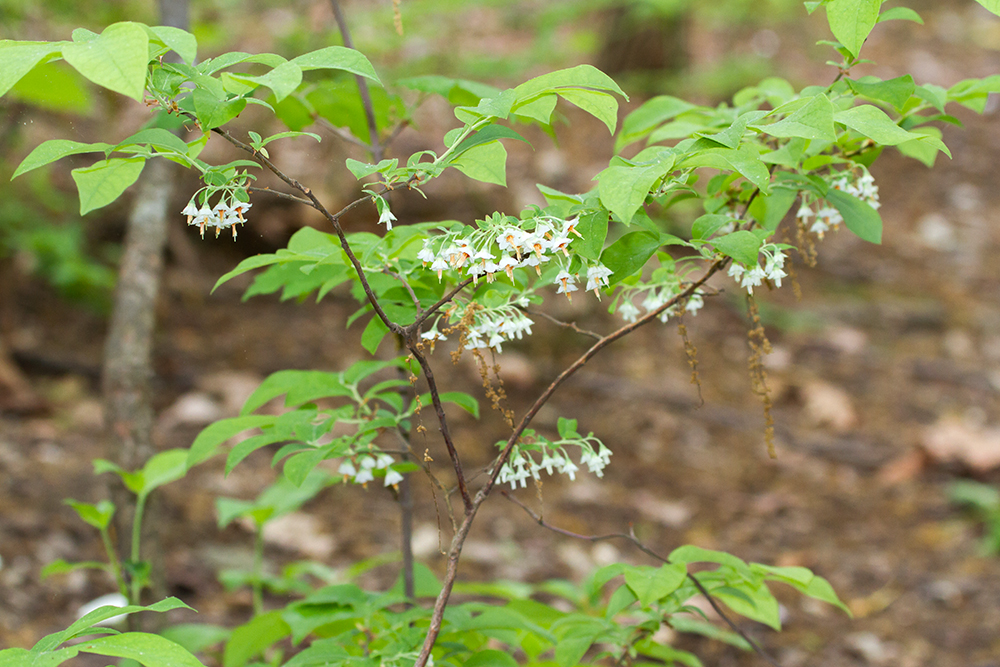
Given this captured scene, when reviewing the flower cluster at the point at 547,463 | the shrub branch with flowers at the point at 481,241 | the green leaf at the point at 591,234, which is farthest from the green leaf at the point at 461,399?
the green leaf at the point at 591,234

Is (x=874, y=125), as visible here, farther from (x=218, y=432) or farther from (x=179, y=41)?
(x=218, y=432)

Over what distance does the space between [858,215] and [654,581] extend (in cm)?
65

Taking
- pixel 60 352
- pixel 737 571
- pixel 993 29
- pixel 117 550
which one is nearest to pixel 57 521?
pixel 117 550

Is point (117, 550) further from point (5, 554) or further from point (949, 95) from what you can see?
point (949, 95)

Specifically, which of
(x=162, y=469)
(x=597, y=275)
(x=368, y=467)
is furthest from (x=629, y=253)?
(x=162, y=469)

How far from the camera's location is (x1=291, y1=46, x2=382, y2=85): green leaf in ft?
2.77

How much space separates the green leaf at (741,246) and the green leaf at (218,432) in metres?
0.83

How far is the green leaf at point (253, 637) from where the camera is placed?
1.46 metres

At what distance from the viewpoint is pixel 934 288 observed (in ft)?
15.4

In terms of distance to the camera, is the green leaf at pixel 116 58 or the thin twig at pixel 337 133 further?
the thin twig at pixel 337 133

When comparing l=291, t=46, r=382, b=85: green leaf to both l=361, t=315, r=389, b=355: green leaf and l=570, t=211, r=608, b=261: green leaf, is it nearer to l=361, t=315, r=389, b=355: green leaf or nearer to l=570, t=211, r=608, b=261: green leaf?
l=570, t=211, r=608, b=261: green leaf

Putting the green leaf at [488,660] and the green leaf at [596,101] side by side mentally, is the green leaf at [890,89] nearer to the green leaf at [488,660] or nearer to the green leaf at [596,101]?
the green leaf at [596,101]

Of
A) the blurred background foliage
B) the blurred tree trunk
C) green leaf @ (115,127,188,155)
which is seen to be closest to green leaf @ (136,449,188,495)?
the blurred tree trunk

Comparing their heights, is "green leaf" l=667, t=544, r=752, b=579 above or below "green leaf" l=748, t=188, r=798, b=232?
below
